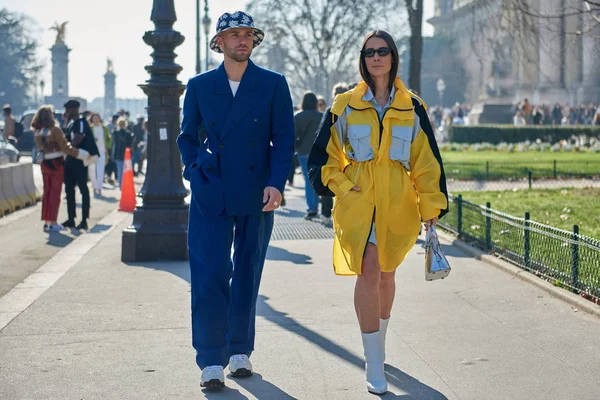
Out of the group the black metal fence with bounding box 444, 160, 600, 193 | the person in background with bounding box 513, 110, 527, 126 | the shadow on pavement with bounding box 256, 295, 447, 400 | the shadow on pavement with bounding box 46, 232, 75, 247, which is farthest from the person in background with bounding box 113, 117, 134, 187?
the person in background with bounding box 513, 110, 527, 126

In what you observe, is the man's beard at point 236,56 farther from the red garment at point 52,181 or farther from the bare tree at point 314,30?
the bare tree at point 314,30

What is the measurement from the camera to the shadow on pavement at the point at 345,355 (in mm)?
5844

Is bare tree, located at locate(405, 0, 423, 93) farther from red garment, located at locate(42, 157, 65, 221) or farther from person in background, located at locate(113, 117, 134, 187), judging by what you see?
red garment, located at locate(42, 157, 65, 221)

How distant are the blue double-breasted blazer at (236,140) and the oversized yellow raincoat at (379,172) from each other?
233 millimetres

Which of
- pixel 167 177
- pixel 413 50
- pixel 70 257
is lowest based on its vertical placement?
pixel 70 257

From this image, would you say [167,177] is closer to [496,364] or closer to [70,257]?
[70,257]

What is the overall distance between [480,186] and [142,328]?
48.2 feet

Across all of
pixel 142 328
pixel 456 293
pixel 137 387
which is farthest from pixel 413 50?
pixel 137 387

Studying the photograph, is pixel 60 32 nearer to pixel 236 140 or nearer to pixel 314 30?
pixel 314 30

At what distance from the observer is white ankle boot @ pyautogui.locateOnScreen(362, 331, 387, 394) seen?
584 cm

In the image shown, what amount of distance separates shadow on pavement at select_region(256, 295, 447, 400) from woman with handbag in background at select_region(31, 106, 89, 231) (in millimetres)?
6621

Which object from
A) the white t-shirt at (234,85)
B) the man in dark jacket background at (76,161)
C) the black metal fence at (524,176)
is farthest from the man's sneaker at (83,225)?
the white t-shirt at (234,85)

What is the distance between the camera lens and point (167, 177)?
11711 mm

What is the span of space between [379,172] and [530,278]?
3.87m
